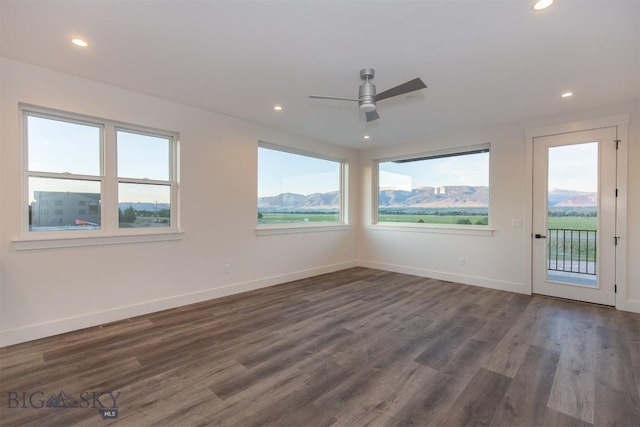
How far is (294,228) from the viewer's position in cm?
528

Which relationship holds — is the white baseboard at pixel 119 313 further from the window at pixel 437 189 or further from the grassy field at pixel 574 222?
the grassy field at pixel 574 222

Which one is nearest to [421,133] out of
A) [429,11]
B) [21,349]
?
[429,11]

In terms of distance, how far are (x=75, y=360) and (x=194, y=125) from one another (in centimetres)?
289

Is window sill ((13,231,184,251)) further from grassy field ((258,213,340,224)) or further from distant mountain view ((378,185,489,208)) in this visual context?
distant mountain view ((378,185,489,208))

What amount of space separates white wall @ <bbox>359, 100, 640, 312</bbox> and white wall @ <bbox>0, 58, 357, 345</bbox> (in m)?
2.01

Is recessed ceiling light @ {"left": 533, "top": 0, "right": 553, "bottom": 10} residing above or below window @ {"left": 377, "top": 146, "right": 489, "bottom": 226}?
above

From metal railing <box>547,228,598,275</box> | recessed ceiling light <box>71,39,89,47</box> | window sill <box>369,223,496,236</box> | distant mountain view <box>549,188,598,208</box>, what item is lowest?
metal railing <box>547,228,598,275</box>

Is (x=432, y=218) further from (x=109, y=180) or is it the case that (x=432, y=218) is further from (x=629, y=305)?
(x=109, y=180)

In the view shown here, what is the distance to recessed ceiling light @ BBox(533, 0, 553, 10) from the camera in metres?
1.94

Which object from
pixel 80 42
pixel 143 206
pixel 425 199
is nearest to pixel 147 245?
pixel 143 206

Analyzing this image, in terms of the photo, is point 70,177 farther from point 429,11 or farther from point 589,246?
point 589,246

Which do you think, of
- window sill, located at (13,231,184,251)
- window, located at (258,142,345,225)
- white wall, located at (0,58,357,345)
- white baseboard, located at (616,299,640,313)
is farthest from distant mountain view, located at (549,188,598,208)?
window sill, located at (13,231,184,251)

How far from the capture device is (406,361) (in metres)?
2.51

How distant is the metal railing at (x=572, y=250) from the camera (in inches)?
159
